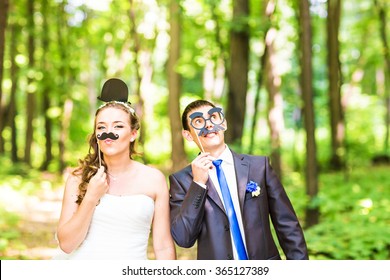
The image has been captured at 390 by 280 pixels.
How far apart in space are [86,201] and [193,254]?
5.94 meters

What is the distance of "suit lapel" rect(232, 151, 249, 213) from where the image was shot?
3.02 m

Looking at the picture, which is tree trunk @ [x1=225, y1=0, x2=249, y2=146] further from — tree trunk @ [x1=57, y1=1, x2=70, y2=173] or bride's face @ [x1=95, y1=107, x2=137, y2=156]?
tree trunk @ [x1=57, y1=1, x2=70, y2=173]

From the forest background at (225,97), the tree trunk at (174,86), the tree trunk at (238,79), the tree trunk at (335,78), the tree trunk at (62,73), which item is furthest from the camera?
the tree trunk at (62,73)

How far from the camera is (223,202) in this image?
119 inches

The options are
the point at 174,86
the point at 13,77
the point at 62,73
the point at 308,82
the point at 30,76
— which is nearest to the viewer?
the point at 308,82

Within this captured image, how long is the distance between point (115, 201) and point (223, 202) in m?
0.59

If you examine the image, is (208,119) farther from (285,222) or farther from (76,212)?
(76,212)

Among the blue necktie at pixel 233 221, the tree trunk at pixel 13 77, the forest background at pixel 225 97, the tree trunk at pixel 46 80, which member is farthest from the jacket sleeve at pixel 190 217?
the tree trunk at pixel 13 77

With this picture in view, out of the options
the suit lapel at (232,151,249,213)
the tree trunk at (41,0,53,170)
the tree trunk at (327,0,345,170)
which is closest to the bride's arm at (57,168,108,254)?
the suit lapel at (232,151,249,213)

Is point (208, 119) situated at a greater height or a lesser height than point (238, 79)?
lesser

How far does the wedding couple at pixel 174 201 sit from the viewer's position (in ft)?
9.78

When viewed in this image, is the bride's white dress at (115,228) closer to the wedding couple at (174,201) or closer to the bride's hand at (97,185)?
the wedding couple at (174,201)

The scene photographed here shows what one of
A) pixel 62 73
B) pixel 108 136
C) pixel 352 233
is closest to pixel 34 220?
pixel 352 233

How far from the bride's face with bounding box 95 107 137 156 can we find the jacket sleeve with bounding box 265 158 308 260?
0.80 metres
